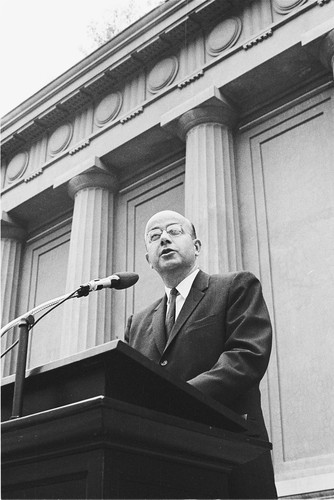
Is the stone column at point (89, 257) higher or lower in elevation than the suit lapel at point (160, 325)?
higher

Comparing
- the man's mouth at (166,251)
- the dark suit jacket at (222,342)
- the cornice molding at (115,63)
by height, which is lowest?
the dark suit jacket at (222,342)

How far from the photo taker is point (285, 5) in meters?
8.21

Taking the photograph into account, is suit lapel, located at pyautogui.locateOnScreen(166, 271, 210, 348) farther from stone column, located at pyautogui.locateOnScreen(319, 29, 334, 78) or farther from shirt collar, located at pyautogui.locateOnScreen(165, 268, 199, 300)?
stone column, located at pyautogui.locateOnScreen(319, 29, 334, 78)

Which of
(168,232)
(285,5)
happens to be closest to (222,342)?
(168,232)

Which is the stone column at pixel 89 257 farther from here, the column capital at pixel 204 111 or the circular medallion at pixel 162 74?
the column capital at pixel 204 111

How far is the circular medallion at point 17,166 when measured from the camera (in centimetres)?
1141

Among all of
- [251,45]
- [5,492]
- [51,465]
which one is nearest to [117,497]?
[51,465]

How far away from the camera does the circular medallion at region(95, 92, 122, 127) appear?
10109 millimetres

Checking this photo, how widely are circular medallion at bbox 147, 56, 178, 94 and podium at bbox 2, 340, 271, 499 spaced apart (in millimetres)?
7871

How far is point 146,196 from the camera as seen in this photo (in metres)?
9.87

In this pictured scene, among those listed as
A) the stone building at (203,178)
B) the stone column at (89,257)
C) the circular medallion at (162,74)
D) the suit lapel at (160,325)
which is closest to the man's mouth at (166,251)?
the suit lapel at (160,325)

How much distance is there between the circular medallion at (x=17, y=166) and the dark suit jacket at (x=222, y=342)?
8842 mm

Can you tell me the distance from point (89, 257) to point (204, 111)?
2.63 meters

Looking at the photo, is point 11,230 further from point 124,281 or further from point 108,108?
point 124,281
